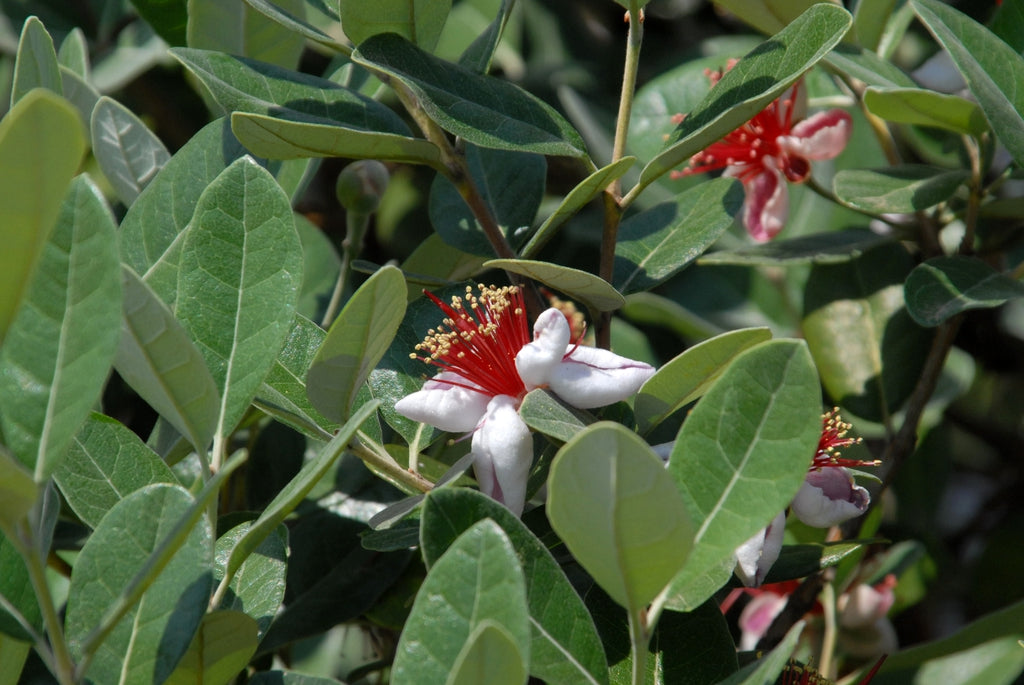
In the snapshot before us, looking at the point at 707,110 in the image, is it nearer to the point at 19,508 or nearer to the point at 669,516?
the point at 669,516

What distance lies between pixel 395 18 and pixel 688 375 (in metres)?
0.43

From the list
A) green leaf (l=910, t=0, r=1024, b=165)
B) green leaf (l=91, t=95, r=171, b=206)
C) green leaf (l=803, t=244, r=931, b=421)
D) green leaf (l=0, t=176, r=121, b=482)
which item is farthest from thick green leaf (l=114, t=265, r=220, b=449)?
green leaf (l=803, t=244, r=931, b=421)

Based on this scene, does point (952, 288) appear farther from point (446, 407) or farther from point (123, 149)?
point (123, 149)

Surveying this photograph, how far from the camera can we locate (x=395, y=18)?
3.11 ft

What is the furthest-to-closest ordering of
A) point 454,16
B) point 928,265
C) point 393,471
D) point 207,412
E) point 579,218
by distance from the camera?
point 454,16 → point 579,218 → point 928,265 → point 393,471 → point 207,412

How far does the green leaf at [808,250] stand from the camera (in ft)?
4.38

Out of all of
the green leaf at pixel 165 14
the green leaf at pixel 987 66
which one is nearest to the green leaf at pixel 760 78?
the green leaf at pixel 987 66

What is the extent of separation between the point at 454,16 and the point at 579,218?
0.58 m

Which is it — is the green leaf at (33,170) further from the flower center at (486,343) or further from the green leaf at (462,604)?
the flower center at (486,343)

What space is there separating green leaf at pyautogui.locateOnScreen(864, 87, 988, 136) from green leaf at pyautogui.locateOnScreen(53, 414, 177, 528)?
81 centimetres

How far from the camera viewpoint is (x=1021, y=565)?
1.85 metres

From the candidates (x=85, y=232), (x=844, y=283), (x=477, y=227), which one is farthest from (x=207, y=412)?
(x=844, y=283)

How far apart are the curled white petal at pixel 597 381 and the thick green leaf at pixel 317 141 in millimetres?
238

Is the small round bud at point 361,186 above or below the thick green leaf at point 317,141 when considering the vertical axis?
below
